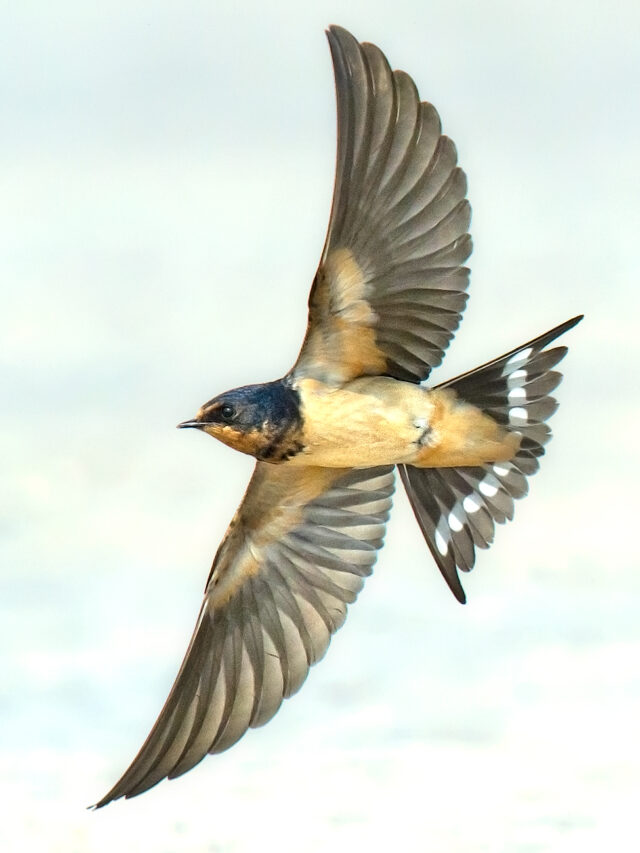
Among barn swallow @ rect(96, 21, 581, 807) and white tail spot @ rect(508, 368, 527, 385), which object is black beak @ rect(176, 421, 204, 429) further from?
white tail spot @ rect(508, 368, 527, 385)

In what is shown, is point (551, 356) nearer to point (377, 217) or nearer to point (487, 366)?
point (487, 366)

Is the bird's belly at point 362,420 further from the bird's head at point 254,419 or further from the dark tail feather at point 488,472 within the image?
the dark tail feather at point 488,472

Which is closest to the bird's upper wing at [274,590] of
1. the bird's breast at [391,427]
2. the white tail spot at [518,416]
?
the bird's breast at [391,427]

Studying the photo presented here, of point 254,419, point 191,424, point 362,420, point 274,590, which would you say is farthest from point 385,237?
point 274,590

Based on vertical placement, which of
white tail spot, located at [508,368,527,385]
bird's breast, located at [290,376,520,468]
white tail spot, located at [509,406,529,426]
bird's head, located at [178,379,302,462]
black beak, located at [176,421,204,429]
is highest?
white tail spot, located at [508,368,527,385]

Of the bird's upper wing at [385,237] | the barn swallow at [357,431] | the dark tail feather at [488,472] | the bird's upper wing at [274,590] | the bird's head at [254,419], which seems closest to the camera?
the bird's upper wing at [385,237]

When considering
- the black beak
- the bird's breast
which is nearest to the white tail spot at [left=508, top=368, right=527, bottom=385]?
the bird's breast

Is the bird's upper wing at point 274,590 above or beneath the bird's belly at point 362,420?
beneath

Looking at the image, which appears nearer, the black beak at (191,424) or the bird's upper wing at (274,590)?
the black beak at (191,424)
